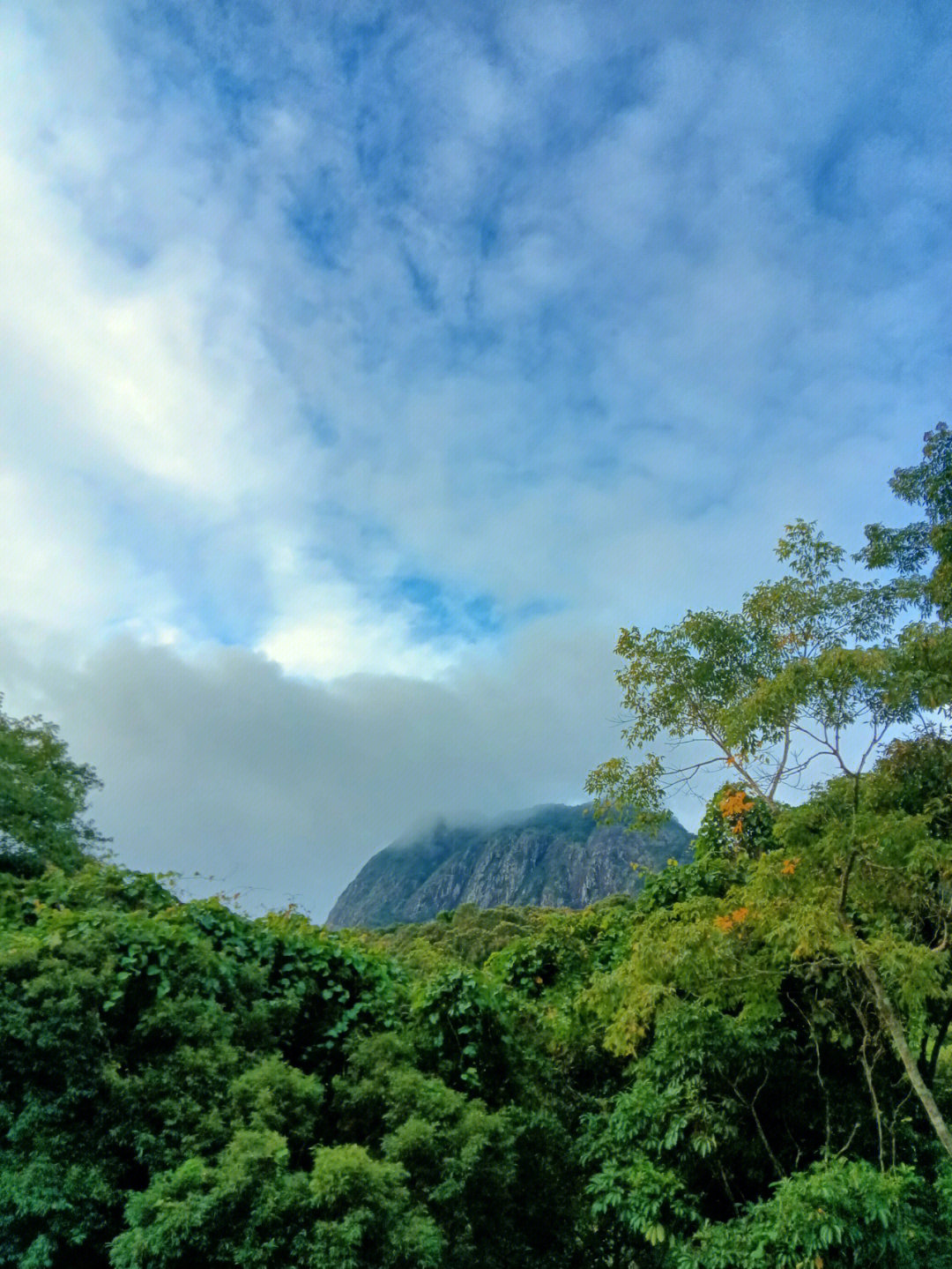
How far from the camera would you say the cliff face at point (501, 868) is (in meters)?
105

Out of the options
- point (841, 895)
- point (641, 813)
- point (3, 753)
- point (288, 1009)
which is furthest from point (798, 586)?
point (3, 753)

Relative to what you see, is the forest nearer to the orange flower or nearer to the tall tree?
the orange flower

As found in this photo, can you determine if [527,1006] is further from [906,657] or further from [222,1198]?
[906,657]

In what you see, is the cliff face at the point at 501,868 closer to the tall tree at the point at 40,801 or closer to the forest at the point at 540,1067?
the tall tree at the point at 40,801

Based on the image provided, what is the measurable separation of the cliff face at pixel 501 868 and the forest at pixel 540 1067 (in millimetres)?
77434

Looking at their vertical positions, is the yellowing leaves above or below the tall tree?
below

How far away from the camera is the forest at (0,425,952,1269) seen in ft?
15.8

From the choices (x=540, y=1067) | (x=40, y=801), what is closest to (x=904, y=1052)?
(x=540, y=1067)

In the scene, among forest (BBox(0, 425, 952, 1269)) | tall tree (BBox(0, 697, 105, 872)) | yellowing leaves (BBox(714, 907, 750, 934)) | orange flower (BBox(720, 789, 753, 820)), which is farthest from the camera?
tall tree (BBox(0, 697, 105, 872))

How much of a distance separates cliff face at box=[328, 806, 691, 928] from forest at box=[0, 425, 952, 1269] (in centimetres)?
7743

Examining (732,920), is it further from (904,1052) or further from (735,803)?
(735,803)

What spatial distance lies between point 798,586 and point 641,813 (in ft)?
11.5

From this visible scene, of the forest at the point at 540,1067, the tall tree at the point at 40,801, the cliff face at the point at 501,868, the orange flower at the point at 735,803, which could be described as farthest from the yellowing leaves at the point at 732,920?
the cliff face at the point at 501,868

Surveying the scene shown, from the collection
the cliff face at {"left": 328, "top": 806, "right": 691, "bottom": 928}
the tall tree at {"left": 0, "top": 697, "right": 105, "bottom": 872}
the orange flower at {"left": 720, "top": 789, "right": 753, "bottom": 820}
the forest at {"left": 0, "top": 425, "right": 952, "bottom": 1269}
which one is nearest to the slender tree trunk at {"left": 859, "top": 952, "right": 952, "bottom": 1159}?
the forest at {"left": 0, "top": 425, "right": 952, "bottom": 1269}
